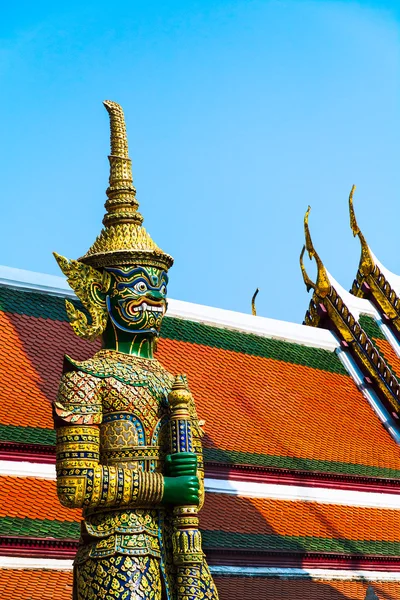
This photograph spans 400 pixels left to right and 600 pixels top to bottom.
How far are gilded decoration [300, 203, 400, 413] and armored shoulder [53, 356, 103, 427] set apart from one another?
9.38 metres

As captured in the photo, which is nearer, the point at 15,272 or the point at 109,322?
the point at 109,322

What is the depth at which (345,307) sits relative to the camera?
1794 centimetres

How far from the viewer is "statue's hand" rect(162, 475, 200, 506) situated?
7.56 metres

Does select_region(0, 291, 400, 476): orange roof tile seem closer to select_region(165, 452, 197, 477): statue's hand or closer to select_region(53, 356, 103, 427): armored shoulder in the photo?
select_region(53, 356, 103, 427): armored shoulder

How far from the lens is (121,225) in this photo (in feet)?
28.0

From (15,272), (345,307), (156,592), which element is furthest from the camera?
(345,307)

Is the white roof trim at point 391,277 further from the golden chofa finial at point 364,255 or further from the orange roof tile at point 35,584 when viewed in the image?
the orange roof tile at point 35,584

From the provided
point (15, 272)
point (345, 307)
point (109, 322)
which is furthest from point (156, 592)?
point (345, 307)

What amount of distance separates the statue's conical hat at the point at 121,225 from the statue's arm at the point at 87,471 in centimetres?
108

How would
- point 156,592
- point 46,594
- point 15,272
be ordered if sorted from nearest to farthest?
point 156,592, point 46,594, point 15,272

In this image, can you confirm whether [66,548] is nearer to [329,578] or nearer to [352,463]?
[329,578]

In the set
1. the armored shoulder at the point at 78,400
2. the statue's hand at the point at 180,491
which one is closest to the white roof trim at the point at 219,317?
the armored shoulder at the point at 78,400

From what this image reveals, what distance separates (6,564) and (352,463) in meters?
5.46

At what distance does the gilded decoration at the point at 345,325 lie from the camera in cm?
1675
